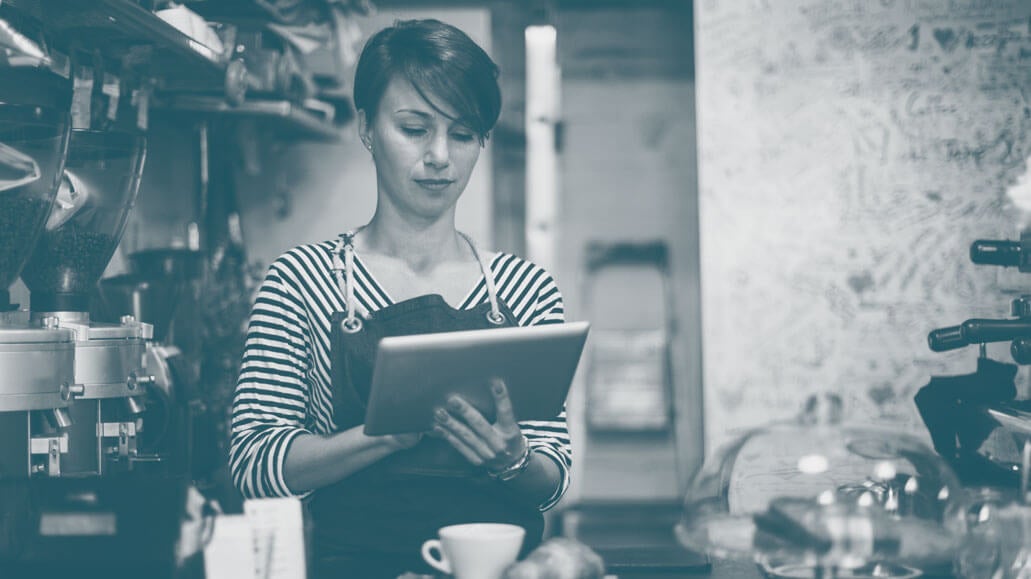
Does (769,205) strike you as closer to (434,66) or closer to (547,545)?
(434,66)

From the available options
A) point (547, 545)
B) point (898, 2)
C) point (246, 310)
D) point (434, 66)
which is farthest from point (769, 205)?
point (547, 545)

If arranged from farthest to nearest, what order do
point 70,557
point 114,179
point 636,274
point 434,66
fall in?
point 636,274 → point 114,179 → point 434,66 → point 70,557

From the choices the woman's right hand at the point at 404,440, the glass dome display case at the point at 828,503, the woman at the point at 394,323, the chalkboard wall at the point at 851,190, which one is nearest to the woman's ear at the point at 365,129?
the woman at the point at 394,323

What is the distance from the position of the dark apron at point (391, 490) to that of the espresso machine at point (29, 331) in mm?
360

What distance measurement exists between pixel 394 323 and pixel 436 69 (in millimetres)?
373

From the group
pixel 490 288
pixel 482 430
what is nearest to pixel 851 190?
pixel 490 288

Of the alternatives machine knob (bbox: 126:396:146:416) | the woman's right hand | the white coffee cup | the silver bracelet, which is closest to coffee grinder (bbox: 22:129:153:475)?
machine knob (bbox: 126:396:146:416)

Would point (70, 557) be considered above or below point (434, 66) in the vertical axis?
below

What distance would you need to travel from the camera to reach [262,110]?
2.67 metres

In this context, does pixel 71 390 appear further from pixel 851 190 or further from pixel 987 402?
pixel 851 190

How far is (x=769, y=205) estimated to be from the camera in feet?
10.8

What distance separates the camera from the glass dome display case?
98 cm

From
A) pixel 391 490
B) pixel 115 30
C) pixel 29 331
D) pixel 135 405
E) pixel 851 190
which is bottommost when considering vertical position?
pixel 391 490

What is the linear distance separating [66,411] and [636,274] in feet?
14.7
